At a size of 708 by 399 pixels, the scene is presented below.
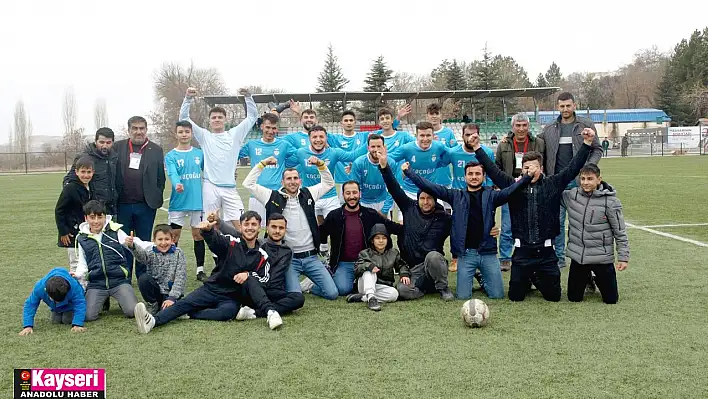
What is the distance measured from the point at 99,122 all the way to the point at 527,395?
266 feet

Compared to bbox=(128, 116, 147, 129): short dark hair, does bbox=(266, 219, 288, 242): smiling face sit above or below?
below

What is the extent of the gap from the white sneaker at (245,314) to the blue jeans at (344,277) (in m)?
1.19

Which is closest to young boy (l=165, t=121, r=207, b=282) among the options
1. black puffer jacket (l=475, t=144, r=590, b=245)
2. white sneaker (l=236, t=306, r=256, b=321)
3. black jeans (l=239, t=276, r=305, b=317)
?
black jeans (l=239, t=276, r=305, b=317)

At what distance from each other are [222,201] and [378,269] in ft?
8.21

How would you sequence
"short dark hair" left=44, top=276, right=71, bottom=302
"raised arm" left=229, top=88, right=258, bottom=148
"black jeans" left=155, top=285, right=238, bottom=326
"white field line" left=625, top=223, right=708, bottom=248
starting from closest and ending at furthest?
"short dark hair" left=44, top=276, right=71, bottom=302 → "black jeans" left=155, top=285, right=238, bottom=326 → "raised arm" left=229, top=88, right=258, bottom=148 → "white field line" left=625, top=223, right=708, bottom=248

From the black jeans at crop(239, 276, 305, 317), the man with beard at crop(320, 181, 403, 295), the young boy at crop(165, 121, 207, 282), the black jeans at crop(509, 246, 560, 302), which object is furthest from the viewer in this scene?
the young boy at crop(165, 121, 207, 282)

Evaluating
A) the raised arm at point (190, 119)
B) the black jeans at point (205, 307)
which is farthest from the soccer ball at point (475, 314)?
the raised arm at point (190, 119)

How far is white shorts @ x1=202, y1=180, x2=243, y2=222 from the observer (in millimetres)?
7426

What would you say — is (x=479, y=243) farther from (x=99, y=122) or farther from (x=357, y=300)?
(x=99, y=122)

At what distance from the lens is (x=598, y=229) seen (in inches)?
228

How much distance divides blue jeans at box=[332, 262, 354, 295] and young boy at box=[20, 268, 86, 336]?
8.02 ft

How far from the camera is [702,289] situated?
6.05 meters

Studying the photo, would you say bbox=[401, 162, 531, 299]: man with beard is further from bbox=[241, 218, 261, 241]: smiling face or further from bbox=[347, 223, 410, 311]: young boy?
bbox=[241, 218, 261, 241]: smiling face

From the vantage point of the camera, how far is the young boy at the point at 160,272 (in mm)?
5613
